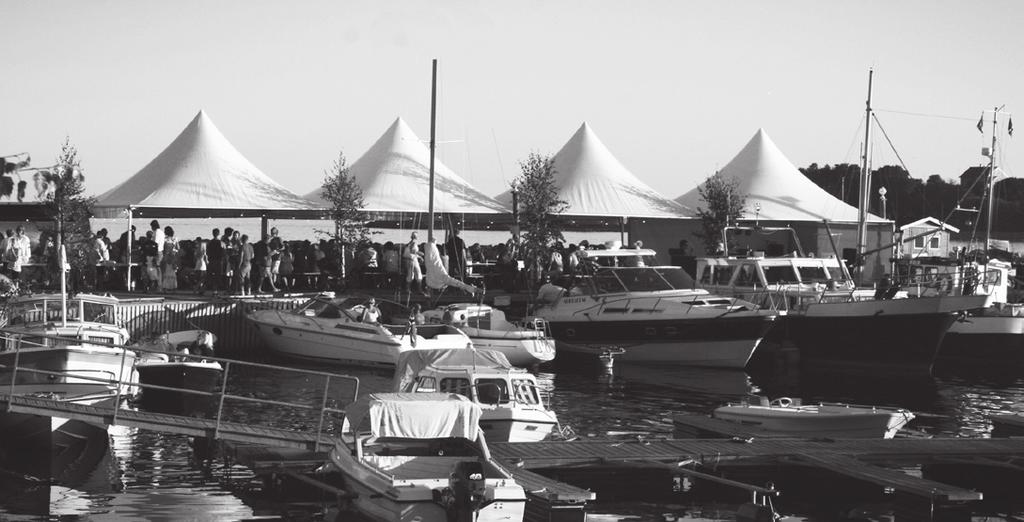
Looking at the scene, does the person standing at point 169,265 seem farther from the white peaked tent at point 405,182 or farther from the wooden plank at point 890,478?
the wooden plank at point 890,478

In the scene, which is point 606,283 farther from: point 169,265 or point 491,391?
point 491,391

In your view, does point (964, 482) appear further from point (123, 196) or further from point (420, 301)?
point (123, 196)

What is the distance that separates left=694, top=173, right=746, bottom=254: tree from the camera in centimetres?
4497

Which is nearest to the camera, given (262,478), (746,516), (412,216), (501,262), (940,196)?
(746,516)

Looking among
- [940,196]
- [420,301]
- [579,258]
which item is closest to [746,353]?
[579,258]

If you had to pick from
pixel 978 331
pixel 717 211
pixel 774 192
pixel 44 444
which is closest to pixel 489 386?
pixel 44 444

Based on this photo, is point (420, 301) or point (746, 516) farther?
point (420, 301)

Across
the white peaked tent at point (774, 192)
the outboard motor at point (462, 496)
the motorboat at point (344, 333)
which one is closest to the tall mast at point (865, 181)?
the white peaked tent at point (774, 192)

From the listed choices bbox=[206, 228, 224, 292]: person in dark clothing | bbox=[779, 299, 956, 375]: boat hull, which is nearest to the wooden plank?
bbox=[779, 299, 956, 375]: boat hull

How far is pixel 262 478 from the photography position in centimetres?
1819

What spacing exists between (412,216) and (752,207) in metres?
12.6

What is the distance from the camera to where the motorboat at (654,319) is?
3216cm

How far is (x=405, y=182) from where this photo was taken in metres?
42.0

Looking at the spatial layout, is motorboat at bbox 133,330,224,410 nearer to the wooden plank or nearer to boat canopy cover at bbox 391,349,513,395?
boat canopy cover at bbox 391,349,513,395
